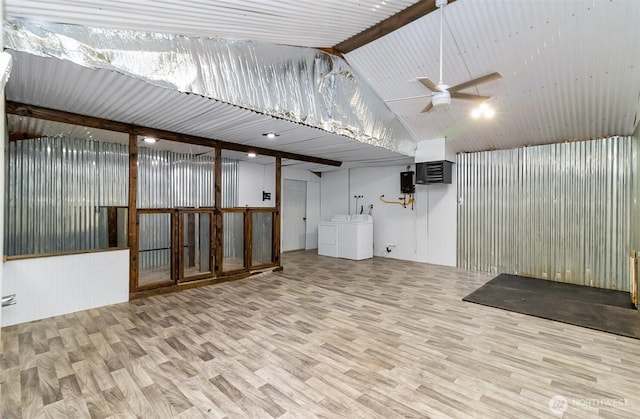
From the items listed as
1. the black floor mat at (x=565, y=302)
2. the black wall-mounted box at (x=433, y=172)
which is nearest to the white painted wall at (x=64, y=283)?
the black floor mat at (x=565, y=302)

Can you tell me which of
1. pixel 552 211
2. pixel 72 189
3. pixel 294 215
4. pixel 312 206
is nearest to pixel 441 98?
pixel 552 211

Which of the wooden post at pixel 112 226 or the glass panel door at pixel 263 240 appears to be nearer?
the wooden post at pixel 112 226

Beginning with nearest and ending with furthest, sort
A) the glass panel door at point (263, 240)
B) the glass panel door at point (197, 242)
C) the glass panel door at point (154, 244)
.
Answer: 1. the glass panel door at point (197, 242)
2. the glass panel door at point (154, 244)
3. the glass panel door at point (263, 240)

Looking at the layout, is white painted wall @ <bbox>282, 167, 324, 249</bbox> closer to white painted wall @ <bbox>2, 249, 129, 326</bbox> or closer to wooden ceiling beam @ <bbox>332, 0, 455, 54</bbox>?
wooden ceiling beam @ <bbox>332, 0, 455, 54</bbox>

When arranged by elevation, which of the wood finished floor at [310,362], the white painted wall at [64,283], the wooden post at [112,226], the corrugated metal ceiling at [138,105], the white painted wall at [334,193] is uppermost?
the corrugated metal ceiling at [138,105]

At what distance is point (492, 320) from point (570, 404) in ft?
4.81

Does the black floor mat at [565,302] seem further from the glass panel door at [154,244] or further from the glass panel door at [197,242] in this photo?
the glass panel door at [154,244]

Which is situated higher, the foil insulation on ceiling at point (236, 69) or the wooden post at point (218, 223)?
the foil insulation on ceiling at point (236, 69)

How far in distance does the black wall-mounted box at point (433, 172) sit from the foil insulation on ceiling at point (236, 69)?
147 cm

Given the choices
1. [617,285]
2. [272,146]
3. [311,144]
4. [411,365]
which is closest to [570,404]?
[411,365]

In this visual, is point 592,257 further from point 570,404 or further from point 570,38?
point 570,404

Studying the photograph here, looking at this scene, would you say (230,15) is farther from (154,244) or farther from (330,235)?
(330,235)

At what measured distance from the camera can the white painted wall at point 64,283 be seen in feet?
10.7

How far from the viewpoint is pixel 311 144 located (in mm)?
5238
